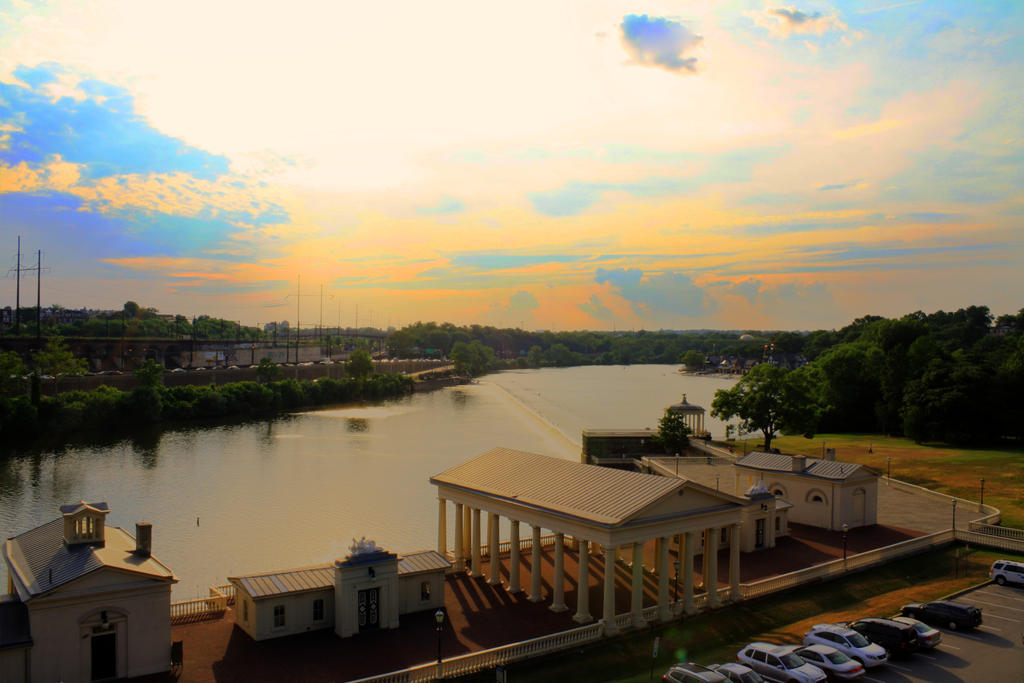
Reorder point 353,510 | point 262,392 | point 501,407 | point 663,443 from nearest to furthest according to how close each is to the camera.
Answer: point 353,510 < point 663,443 < point 262,392 < point 501,407

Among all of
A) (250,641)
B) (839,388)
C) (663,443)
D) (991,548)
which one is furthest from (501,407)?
(250,641)

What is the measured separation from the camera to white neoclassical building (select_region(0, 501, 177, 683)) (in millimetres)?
21938

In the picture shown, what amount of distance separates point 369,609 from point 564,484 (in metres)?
8.78

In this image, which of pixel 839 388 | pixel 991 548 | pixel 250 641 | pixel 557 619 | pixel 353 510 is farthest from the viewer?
pixel 839 388

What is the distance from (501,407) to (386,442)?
53701 millimetres

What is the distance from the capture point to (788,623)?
28594mm

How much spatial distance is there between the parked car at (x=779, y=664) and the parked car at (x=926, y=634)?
491 centimetres

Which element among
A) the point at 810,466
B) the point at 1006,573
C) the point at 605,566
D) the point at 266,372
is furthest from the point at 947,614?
the point at 266,372

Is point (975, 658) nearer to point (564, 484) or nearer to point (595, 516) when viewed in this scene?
point (595, 516)

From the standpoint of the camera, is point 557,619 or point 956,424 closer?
point 557,619

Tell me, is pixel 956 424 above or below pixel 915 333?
below

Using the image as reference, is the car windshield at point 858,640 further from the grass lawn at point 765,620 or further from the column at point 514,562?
the column at point 514,562

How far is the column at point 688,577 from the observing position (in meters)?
27.8

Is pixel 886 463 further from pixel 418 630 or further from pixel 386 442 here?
pixel 386 442
